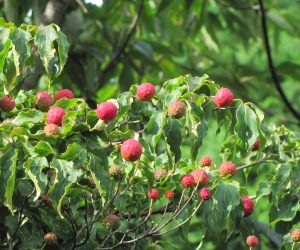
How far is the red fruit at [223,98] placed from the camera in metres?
1.81

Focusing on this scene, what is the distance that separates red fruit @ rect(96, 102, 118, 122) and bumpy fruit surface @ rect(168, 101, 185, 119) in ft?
0.36

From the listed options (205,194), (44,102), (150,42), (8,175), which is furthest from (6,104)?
(150,42)

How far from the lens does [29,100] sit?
197 centimetres

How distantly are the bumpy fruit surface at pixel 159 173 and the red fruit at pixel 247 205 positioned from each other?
0.69ft

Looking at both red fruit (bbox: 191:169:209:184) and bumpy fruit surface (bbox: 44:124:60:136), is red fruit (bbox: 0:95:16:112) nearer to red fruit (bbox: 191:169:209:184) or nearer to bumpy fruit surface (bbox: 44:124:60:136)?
bumpy fruit surface (bbox: 44:124:60:136)

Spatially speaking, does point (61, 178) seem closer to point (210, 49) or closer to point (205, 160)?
point (205, 160)

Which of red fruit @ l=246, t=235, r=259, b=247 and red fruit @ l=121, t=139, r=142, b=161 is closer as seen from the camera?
red fruit @ l=121, t=139, r=142, b=161

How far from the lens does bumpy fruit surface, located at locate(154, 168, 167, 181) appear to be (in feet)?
6.39

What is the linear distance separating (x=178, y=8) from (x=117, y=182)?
2561 mm

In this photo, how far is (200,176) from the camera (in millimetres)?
1841

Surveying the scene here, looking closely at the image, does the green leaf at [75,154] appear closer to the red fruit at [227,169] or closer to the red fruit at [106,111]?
the red fruit at [106,111]

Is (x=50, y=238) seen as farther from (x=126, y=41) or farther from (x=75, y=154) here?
(x=126, y=41)

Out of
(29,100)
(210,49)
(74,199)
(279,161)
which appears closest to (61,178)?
(74,199)

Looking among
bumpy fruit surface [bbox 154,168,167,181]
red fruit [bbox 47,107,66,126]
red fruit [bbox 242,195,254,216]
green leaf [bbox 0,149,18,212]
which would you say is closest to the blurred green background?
red fruit [bbox 242,195,254,216]
